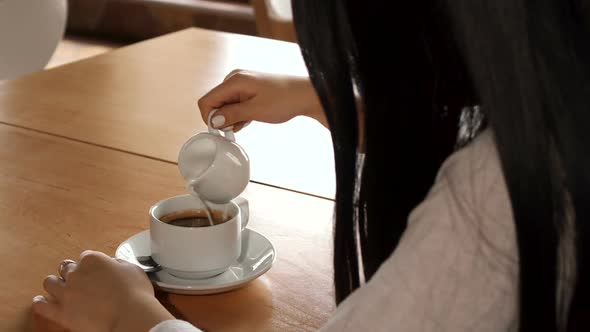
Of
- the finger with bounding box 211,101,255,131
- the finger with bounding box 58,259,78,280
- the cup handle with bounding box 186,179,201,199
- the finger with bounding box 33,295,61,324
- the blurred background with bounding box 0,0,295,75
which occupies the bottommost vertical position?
the blurred background with bounding box 0,0,295,75

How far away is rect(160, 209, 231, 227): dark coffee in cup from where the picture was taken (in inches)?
42.3

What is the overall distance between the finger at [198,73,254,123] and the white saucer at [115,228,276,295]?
20 centimetres

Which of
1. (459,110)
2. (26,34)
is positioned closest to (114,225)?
(459,110)

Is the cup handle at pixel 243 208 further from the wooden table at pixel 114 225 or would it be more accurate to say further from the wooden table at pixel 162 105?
the wooden table at pixel 162 105

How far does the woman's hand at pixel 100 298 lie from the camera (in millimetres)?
926

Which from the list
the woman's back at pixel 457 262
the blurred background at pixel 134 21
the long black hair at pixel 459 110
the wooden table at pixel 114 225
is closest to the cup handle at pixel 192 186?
the wooden table at pixel 114 225

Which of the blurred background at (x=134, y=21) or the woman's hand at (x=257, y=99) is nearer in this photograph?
the woman's hand at (x=257, y=99)

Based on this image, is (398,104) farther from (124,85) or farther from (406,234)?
(124,85)

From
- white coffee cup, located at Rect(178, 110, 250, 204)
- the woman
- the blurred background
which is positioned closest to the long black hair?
the woman

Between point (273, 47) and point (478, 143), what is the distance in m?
1.40

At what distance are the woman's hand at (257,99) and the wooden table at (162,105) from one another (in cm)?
9

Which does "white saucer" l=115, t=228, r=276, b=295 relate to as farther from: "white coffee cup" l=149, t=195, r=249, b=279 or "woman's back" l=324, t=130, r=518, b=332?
"woman's back" l=324, t=130, r=518, b=332

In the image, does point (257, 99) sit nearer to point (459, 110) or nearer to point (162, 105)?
point (162, 105)

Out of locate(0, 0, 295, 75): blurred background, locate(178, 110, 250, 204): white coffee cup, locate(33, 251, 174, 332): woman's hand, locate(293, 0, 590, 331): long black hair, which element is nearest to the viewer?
locate(293, 0, 590, 331): long black hair
